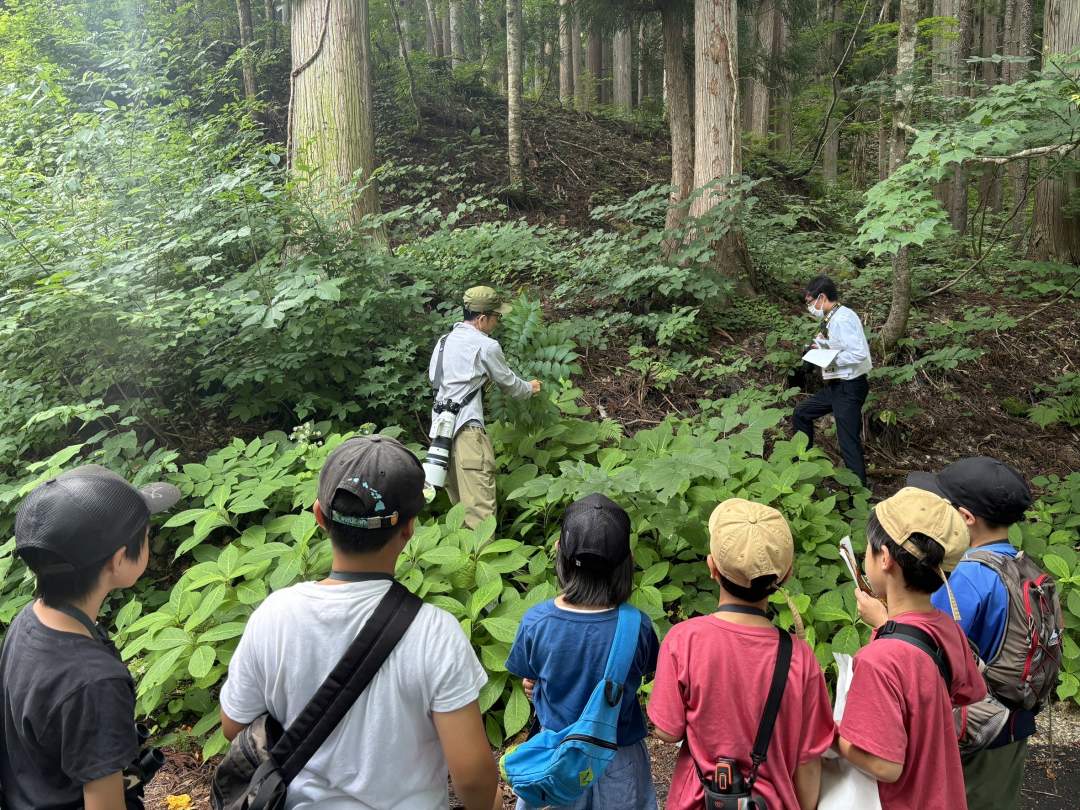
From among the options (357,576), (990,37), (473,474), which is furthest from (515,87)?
(990,37)

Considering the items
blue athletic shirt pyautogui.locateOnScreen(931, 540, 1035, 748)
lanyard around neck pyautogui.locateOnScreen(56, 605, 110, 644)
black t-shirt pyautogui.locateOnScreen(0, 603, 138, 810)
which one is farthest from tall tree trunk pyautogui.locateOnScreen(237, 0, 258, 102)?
blue athletic shirt pyautogui.locateOnScreen(931, 540, 1035, 748)

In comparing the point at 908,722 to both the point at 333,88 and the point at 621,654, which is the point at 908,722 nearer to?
the point at 621,654

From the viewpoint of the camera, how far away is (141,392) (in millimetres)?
5586

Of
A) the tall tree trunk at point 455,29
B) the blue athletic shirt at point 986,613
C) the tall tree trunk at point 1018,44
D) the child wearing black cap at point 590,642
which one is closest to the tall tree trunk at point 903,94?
the blue athletic shirt at point 986,613

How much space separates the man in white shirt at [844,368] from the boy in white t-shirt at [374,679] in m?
5.22

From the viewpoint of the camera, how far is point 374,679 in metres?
1.64

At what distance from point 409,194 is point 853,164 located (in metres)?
18.5

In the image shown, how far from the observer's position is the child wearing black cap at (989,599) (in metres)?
2.28

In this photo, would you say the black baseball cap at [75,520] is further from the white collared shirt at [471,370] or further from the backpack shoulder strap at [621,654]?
the white collared shirt at [471,370]

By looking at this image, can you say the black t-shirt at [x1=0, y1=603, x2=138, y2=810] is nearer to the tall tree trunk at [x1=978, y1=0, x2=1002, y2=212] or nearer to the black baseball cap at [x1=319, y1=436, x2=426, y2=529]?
the black baseball cap at [x1=319, y1=436, x2=426, y2=529]

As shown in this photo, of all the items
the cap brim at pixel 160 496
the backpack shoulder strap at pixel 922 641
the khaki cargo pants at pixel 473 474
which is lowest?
the khaki cargo pants at pixel 473 474

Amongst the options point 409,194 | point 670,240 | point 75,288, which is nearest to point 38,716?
point 75,288

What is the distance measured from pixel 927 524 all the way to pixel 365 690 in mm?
1625

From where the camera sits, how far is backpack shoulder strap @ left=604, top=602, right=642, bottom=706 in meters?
2.06
